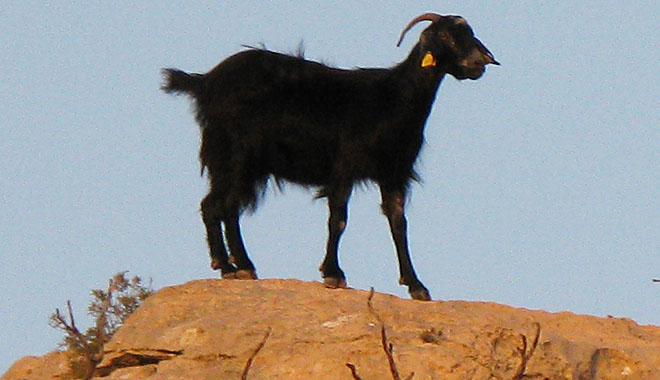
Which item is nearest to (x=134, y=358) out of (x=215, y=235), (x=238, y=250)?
(x=238, y=250)

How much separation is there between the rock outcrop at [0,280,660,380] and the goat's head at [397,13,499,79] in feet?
5.88

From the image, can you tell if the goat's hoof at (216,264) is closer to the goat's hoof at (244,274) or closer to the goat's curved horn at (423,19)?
the goat's hoof at (244,274)

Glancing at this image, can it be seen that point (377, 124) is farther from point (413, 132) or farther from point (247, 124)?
point (247, 124)

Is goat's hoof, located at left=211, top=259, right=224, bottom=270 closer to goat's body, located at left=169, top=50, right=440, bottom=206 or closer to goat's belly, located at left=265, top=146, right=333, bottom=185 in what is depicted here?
goat's body, located at left=169, top=50, right=440, bottom=206


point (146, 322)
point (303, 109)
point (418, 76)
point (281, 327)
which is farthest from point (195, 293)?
point (418, 76)

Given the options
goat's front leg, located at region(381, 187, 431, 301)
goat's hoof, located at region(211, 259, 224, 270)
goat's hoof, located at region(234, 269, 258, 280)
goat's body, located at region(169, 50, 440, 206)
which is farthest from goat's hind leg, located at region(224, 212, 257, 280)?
goat's front leg, located at region(381, 187, 431, 301)

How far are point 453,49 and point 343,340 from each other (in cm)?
278

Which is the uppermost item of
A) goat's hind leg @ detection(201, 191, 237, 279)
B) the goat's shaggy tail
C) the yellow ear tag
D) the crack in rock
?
Answer: the goat's shaggy tail

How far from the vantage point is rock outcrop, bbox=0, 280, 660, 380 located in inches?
299

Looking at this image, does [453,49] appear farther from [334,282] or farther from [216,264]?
[216,264]

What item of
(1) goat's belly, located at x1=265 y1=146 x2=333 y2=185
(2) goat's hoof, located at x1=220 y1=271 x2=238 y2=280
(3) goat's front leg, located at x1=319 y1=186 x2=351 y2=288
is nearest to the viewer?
(3) goat's front leg, located at x1=319 y1=186 x2=351 y2=288

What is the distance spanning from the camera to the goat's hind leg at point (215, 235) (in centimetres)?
1012

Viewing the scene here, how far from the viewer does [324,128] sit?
9820mm

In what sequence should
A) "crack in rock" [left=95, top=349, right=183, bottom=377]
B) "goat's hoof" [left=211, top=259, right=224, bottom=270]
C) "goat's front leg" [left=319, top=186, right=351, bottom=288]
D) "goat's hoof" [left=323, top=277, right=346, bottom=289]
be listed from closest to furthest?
1. "crack in rock" [left=95, top=349, right=183, bottom=377]
2. "goat's hoof" [left=323, top=277, right=346, bottom=289]
3. "goat's front leg" [left=319, top=186, right=351, bottom=288]
4. "goat's hoof" [left=211, top=259, right=224, bottom=270]
